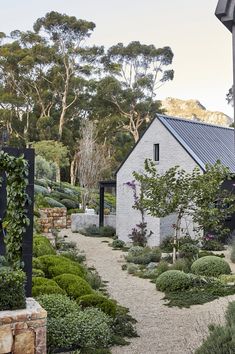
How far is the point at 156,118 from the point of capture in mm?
18516

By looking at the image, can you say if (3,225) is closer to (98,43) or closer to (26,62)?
(26,62)

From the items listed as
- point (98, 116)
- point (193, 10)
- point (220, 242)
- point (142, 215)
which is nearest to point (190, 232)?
point (220, 242)

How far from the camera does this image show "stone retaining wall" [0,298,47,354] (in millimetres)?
4680

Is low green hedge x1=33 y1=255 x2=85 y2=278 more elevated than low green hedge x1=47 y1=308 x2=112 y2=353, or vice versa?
low green hedge x1=33 y1=255 x2=85 y2=278

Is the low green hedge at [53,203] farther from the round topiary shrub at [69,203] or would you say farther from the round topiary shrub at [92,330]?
the round topiary shrub at [92,330]

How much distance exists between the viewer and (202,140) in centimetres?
1872

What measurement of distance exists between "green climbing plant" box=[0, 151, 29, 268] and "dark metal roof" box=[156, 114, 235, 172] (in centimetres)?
1210

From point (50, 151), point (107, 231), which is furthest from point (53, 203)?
point (50, 151)

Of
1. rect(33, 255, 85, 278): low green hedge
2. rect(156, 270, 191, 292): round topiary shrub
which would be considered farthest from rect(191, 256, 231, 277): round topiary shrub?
rect(33, 255, 85, 278): low green hedge

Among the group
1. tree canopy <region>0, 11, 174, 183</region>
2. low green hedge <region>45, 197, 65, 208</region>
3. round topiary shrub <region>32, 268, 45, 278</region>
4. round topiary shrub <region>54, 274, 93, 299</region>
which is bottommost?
round topiary shrub <region>54, 274, 93, 299</region>

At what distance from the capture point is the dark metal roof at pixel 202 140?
17.5 m

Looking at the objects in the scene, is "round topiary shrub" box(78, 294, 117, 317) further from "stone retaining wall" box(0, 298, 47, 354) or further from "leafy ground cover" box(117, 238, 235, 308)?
"stone retaining wall" box(0, 298, 47, 354)

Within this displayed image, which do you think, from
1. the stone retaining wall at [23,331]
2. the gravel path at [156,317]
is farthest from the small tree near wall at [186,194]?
→ the stone retaining wall at [23,331]

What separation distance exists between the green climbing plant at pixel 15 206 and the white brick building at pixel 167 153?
11.9 meters
